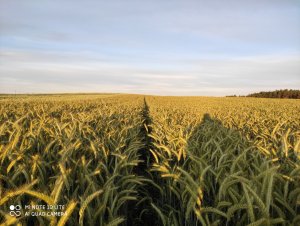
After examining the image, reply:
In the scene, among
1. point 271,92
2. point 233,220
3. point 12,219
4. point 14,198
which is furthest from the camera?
point 271,92

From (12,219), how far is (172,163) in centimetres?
276

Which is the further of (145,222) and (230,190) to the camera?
(145,222)

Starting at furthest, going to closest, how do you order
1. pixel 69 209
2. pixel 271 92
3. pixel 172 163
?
1. pixel 271 92
2. pixel 172 163
3. pixel 69 209

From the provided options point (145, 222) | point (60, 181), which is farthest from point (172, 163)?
point (60, 181)

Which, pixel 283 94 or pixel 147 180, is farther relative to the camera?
pixel 283 94

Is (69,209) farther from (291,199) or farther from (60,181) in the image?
(291,199)

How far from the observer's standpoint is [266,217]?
1.71 m

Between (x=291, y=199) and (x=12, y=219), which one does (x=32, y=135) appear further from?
(x=291, y=199)

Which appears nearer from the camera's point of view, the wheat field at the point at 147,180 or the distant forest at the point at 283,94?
the wheat field at the point at 147,180

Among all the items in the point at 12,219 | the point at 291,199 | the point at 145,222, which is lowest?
the point at 145,222

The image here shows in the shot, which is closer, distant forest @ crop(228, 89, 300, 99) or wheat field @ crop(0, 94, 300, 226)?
wheat field @ crop(0, 94, 300, 226)

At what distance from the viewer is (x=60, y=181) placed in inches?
71.6

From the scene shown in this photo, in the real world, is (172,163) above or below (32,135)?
below

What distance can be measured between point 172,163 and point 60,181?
2318mm
